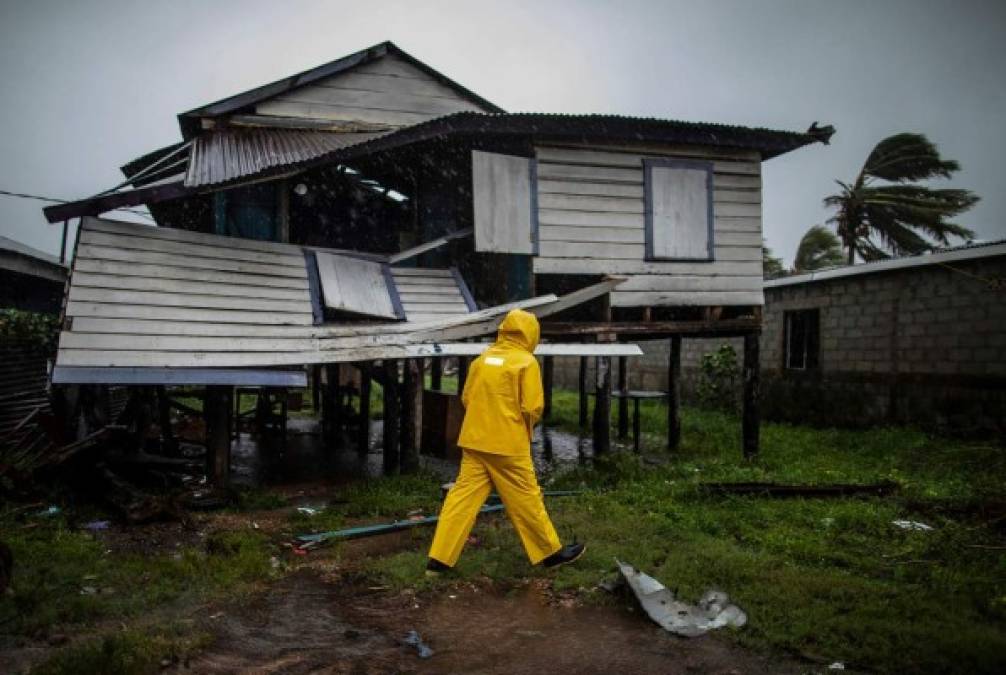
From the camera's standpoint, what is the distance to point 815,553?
17.2 feet

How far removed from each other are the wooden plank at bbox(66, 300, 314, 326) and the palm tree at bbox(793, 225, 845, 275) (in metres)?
20.0

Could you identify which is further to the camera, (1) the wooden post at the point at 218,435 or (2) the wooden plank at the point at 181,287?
(1) the wooden post at the point at 218,435

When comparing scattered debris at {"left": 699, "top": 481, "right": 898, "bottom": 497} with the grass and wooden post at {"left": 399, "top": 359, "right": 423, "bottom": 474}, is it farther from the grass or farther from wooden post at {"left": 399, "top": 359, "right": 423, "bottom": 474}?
wooden post at {"left": 399, "top": 359, "right": 423, "bottom": 474}

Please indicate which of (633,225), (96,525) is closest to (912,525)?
(633,225)

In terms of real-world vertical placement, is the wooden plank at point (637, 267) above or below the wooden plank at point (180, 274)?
above

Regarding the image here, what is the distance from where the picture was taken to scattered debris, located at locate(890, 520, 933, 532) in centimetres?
591

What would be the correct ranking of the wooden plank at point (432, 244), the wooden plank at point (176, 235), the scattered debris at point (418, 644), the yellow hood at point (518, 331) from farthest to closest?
the wooden plank at point (432, 244) < the wooden plank at point (176, 235) < the yellow hood at point (518, 331) < the scattered debris at point (418, 644)

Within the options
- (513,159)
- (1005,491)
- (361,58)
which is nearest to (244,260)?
(513,159)

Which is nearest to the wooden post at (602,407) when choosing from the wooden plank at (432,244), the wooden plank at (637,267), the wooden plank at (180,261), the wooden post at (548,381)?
the wooden plank at (637,267)

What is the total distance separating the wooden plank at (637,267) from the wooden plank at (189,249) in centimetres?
347

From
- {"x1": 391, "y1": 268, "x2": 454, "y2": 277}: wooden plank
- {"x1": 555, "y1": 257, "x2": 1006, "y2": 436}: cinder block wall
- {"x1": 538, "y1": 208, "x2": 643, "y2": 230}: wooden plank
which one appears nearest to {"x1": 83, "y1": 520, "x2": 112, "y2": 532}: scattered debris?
{"x1": 391, "y1": 268, "x2": 454, "y2": 277}: wooden plank

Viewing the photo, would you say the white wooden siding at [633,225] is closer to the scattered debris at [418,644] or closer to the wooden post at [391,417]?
the wooden post at [391,417]

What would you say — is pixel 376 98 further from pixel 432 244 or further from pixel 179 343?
pixel 179 343

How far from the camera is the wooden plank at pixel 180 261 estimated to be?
23.0ft
